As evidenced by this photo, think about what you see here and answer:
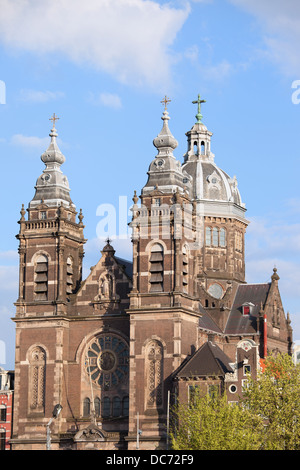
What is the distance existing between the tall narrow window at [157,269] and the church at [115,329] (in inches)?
3.3

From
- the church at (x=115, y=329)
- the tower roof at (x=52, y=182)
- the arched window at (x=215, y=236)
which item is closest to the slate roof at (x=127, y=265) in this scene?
the church at (x=115, y=329)

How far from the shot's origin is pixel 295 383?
254 ft

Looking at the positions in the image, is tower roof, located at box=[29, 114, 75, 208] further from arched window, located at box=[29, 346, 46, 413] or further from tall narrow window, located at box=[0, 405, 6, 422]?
tall narrow window, located at box=[0, 405, 6, 422]

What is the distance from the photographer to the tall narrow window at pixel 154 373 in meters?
87.4

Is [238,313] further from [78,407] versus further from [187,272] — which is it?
[78,407]

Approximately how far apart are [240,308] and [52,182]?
21940 mm

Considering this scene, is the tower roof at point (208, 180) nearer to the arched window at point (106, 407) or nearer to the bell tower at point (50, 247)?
the bell tower at point (50, 247)

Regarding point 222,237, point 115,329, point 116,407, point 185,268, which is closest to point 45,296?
point 115,329

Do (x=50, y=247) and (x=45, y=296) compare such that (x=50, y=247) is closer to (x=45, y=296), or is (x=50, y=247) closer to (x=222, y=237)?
(x=45, y=296)

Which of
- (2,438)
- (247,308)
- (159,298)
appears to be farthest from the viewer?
(247,308)

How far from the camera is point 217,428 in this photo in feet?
235

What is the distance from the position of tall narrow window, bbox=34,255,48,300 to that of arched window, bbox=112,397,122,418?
10804 millimetres

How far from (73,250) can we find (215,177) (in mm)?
21103
